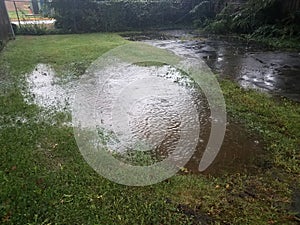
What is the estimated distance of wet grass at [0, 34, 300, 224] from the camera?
6.97 feet

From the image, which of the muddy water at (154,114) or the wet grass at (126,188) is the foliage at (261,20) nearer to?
the muddy water at (154,114)

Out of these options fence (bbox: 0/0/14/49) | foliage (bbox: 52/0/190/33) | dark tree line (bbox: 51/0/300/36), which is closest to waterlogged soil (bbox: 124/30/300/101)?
dark tree line (bbox: 51/0/300/36)

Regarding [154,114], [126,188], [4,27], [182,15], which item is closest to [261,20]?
[182,15]

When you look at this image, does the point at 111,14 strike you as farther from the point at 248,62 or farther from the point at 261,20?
the point at 248,62

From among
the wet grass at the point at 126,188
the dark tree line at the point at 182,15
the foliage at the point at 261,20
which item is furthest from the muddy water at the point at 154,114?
the dark tree line at the point at 182,15

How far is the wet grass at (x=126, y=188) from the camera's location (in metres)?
2.12

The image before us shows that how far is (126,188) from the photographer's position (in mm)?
2451

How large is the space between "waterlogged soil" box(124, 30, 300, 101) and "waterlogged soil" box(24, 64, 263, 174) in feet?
4.40

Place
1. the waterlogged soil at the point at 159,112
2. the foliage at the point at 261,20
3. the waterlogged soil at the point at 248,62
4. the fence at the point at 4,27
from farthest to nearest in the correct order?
the foliage at the point at 261,20, the fence at the point at 4,27, the waterlogged soil at the point at 248,62, the waterlogged soil at the point at 159,112

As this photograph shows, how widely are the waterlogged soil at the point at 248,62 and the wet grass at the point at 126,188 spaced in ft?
5.50

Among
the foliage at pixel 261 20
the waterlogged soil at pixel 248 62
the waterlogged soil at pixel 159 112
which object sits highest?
the foliage at pixel 261 20

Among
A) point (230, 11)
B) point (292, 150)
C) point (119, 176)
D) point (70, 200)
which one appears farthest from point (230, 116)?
point (230, 11)

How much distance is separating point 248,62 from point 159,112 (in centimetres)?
401

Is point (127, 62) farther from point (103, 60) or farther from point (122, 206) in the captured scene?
point (122, 206)
